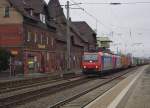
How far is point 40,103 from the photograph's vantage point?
67.1ft

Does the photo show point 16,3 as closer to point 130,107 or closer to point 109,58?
point 109,58

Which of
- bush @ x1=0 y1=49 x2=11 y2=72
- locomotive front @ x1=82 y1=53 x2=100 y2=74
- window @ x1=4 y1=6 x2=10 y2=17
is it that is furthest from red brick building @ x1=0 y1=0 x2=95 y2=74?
locomotive front @ x1=82 y1=53 x2=100 y2=74

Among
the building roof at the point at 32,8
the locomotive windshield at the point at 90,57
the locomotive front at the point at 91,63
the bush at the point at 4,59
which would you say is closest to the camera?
the bush at the point at 4,59

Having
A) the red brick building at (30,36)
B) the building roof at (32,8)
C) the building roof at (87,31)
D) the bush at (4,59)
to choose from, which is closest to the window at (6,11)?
the red brick building at (30,36)

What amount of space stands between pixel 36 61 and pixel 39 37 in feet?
13.1

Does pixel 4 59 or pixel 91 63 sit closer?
pixel 4 59

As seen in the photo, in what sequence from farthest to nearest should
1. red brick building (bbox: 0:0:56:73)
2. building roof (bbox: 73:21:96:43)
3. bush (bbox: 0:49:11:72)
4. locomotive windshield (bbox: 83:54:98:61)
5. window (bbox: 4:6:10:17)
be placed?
building roof (bbox: 73:21:96:43)
window (bbox: 4:6:10:17)
red brick building (bbox: 0:0:56:73)
locomotive windshield (bbox: 83:54:98:61)
bush (bbox: 0:49:11:72)

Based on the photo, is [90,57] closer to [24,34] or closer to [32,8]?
[24,34]

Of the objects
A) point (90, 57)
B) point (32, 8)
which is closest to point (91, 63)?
point (90, 57)

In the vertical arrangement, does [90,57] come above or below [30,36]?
below

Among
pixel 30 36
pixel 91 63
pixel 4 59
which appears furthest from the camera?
pixel 30 36

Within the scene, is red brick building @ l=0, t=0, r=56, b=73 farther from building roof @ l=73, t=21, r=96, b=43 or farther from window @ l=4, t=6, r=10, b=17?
building roof @ l=73, t=21, r=96, b=43

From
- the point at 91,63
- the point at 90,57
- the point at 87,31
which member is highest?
the point at 87,31

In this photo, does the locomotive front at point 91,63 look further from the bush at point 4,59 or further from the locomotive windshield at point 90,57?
the bush at point 4,59
